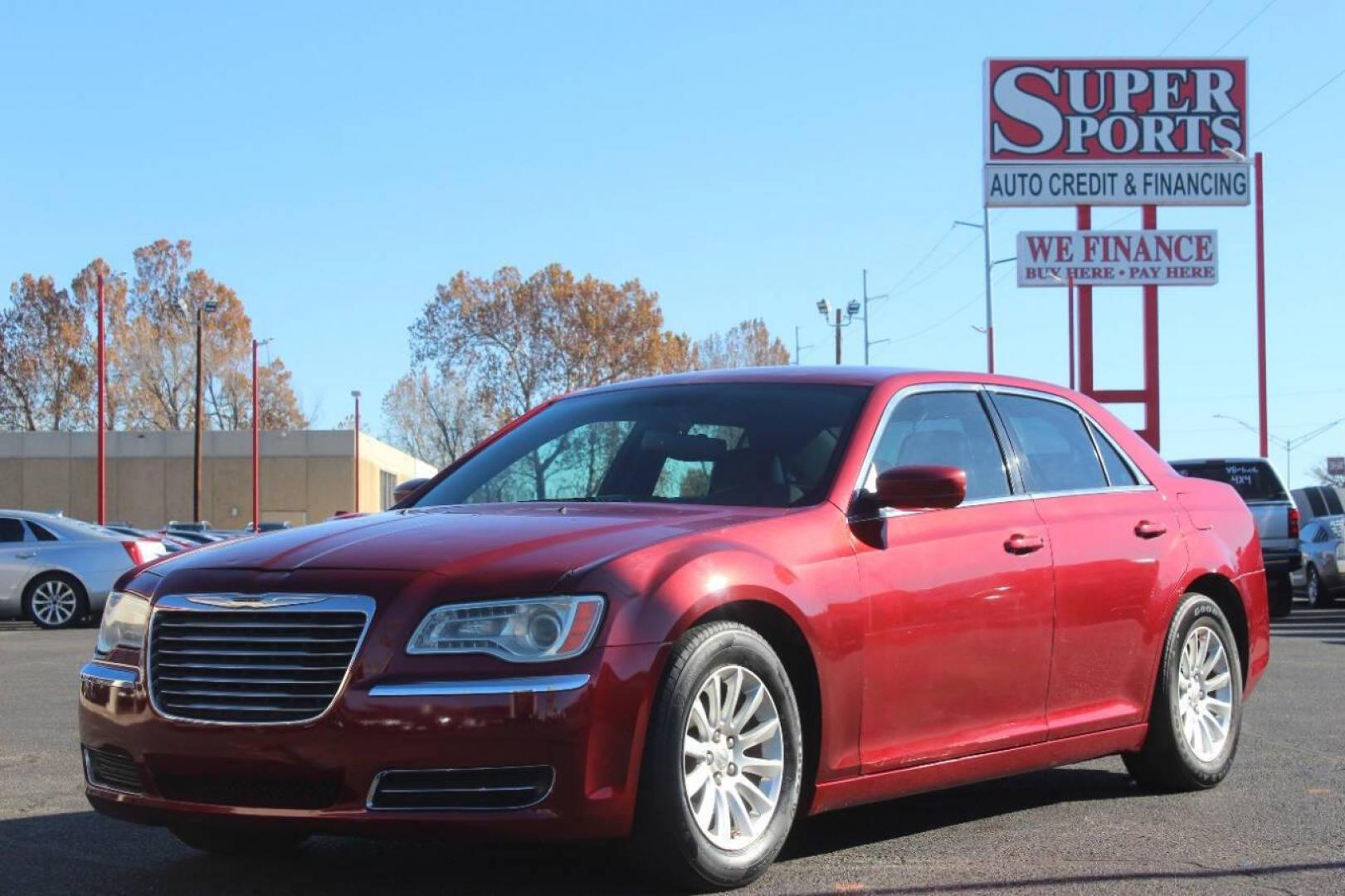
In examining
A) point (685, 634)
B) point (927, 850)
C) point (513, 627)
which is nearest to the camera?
point (513, 627)

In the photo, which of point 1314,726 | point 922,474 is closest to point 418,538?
point 922,474

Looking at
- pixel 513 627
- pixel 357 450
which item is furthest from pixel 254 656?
pixel 357 450

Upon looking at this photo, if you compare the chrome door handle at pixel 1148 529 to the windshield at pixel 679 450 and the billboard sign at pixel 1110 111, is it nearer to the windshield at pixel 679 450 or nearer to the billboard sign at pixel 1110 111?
the windshield at pixel 679 450

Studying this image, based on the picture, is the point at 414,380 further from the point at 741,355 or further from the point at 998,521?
the point at 998,521

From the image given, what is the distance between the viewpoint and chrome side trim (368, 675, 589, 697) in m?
4.68

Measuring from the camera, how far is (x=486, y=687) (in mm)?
4684

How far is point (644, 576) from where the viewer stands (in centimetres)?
494

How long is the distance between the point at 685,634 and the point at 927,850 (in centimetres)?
140

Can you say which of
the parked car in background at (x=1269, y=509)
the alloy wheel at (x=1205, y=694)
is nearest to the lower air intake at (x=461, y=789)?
the alloy wheel at (x=1205, y=694)

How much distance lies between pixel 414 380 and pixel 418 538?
92.1 metres

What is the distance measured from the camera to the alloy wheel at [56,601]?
21.0 metres

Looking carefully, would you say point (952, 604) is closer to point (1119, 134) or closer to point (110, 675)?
point (110, 675)

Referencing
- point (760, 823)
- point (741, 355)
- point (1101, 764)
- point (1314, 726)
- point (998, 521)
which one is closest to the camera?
point (760, 823)

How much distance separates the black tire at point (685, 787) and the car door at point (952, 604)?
1.89 ft
